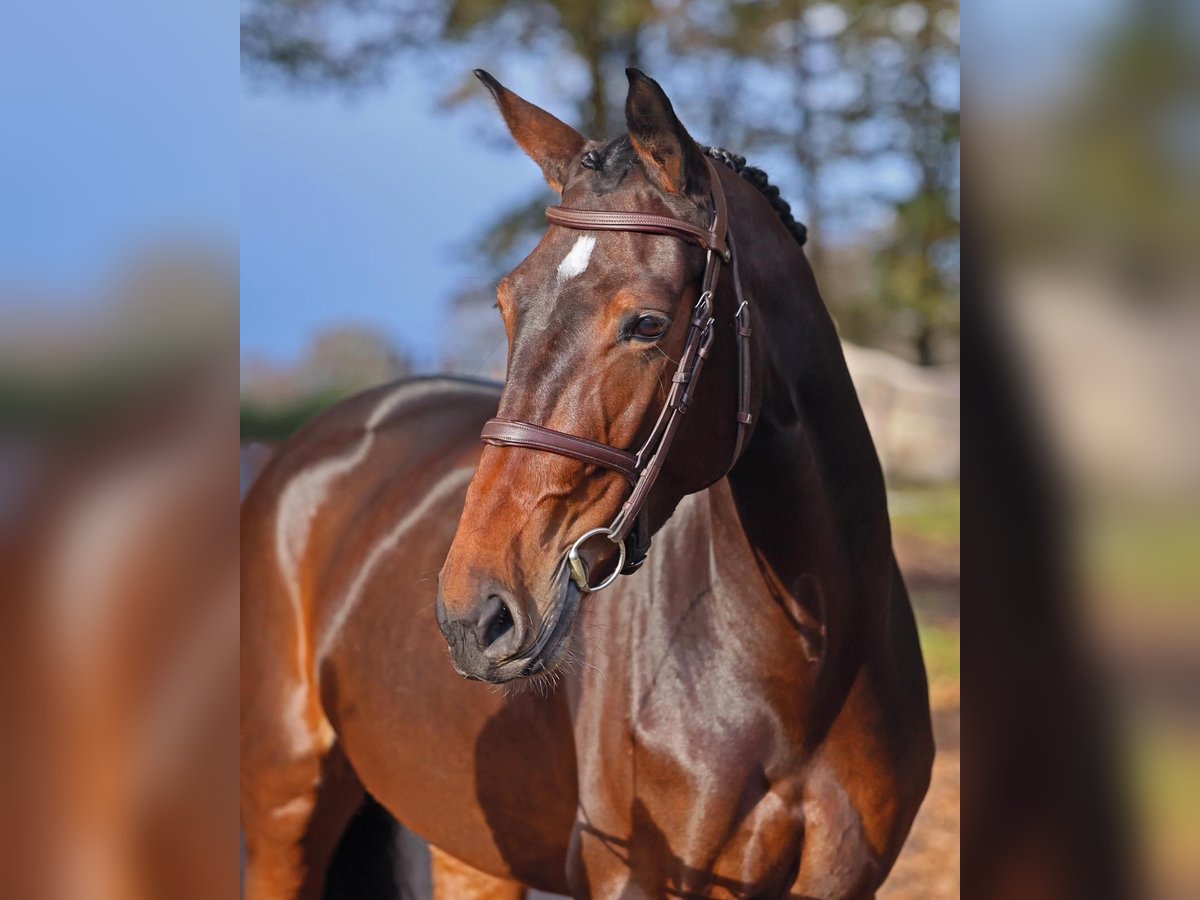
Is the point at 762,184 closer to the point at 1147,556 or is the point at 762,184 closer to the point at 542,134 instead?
the point at 542,134

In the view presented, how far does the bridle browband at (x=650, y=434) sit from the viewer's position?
145 centimetres

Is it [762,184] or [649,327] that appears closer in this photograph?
[649,327]

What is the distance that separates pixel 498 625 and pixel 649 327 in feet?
1.52

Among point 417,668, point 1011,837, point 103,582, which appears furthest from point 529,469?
point 417,668

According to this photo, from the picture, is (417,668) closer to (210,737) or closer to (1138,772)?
(210,737)

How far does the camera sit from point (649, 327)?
1.52 meters

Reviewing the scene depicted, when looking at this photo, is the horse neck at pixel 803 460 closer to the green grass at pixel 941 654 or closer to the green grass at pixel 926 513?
the green grass at pixel 941 654

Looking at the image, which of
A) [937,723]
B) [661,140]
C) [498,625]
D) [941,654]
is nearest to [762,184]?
[661,140]

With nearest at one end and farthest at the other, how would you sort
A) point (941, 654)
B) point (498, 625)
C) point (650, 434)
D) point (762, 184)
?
point (498, 625), point (650, 434), point (762, 184), point (941, 654)

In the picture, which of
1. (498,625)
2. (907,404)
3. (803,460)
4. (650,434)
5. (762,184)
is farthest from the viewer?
(907,404)

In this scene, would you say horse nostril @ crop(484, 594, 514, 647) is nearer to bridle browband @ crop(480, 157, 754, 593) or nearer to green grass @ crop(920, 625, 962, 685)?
bridle browband @ crop(480, 157, 754, 593)

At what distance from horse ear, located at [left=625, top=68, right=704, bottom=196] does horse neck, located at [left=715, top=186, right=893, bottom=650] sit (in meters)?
0.15

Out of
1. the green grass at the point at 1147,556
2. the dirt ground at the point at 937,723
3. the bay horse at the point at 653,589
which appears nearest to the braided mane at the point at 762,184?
the bay horse at the point at 653,589

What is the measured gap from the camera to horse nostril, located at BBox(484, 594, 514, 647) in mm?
1408
